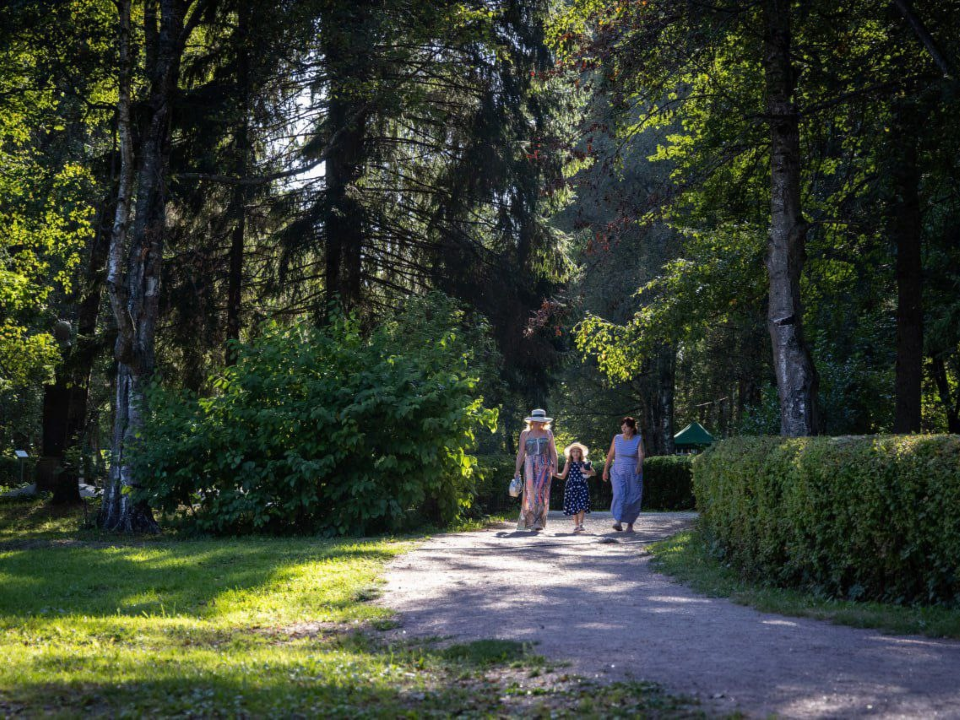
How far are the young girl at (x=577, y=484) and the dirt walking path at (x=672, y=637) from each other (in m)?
4.38

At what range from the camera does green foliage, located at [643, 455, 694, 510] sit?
89.1 ft

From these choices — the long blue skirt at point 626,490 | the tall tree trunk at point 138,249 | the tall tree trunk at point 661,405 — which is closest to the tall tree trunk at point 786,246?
the long blue skirt at point 626,490

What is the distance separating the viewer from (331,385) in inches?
611

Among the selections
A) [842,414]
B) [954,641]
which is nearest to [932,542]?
[954,641]

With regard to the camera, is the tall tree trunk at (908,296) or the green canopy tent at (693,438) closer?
the tall tree trunk at (908,296)

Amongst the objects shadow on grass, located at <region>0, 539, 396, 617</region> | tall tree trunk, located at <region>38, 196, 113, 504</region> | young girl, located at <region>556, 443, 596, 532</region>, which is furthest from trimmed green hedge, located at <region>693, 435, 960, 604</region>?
tall tree trunk, located at <region>38, 196, 113, 504</region>

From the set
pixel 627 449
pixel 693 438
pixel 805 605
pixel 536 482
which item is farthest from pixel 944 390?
pixel 805 605

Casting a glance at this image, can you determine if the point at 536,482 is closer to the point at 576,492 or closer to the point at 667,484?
the point at 576,492

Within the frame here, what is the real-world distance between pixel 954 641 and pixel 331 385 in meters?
10.7

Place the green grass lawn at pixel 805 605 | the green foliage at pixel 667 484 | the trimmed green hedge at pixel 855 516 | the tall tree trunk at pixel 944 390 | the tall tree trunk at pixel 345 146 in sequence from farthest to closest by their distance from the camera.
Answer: the green foliage at pixel 667 484
the tall tree trunk at pixel 944 390
the tall tree trunk at pixel 345 146
the trimmed green hedge at pixel 855 516
the green grass lawn at pixel 805 605

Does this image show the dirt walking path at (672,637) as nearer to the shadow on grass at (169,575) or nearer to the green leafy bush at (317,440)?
the shadow on grass at (169,575)

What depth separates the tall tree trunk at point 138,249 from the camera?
55.6 ft

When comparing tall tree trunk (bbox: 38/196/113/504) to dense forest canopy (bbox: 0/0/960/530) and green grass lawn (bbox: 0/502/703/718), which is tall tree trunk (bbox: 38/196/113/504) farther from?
green grass lawn (bbox: 0/502/703/718)

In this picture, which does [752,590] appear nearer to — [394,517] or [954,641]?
[954,641]
